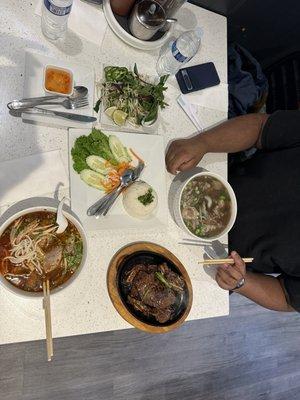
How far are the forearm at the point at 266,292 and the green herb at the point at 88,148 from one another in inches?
34.2

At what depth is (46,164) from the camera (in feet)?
4.23

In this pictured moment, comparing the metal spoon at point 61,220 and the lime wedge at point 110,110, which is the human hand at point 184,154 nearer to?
the lime wedge at point 110,110

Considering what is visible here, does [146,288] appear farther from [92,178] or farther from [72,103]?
[72,103]

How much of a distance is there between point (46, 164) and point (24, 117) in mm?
182

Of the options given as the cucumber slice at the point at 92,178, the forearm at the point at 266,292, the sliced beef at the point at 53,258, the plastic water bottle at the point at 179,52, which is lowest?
the forearm at the point at 266,292

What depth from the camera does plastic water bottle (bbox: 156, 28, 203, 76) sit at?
4.66ft

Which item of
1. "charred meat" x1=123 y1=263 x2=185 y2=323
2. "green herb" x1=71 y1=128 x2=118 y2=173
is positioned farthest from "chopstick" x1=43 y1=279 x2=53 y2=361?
"green herb" x1=71 y1=128 x2=118 y2=173

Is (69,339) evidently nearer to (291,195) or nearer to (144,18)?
(291,195)

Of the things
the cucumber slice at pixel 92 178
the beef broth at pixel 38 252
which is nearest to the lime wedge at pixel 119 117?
the cucumber slice at pixel 92 178

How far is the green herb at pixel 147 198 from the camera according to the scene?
1.32 meters

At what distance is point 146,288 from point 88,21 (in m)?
1.09

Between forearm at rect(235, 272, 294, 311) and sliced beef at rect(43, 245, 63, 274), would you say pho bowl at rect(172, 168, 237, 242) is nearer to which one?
forearm at rect(235, 272, 294, 311)

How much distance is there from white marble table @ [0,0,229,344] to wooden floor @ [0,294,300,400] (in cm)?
111

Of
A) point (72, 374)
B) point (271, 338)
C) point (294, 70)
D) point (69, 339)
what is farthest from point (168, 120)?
point (271, 338)
